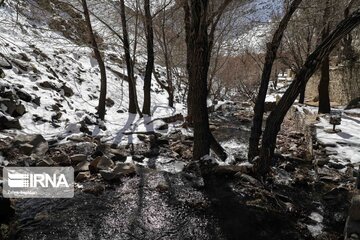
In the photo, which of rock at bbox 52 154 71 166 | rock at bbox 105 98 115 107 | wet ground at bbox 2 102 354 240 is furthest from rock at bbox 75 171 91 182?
rock at bbox 105 98 115 107

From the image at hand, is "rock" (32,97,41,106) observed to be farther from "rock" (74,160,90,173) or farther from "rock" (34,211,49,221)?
"rock" (34,211,49,221)

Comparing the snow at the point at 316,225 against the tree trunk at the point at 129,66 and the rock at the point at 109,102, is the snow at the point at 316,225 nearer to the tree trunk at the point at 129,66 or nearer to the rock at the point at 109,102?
the tree trunk at the point at 129,66

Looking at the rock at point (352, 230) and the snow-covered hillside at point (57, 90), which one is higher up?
the snow-covered hillside at point (57, 90)

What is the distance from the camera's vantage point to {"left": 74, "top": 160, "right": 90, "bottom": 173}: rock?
697 centimetres

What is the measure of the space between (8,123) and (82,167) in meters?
3.26

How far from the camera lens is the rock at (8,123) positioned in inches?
340

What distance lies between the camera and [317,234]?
5012 mm

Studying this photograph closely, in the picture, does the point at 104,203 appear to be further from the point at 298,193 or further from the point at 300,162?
the point at 300,162

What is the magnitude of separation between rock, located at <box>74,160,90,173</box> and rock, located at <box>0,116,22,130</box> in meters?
3.00

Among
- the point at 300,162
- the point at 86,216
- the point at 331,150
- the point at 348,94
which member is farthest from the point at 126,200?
the point at 348,94

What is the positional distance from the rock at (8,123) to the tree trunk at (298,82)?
671 cm

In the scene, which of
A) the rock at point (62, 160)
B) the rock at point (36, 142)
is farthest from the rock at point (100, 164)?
the rock at point (36, 142)

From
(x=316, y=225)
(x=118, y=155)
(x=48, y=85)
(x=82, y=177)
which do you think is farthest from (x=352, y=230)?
(x=48, y=85)

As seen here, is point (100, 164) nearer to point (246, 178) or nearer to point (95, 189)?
point (95, 189)
